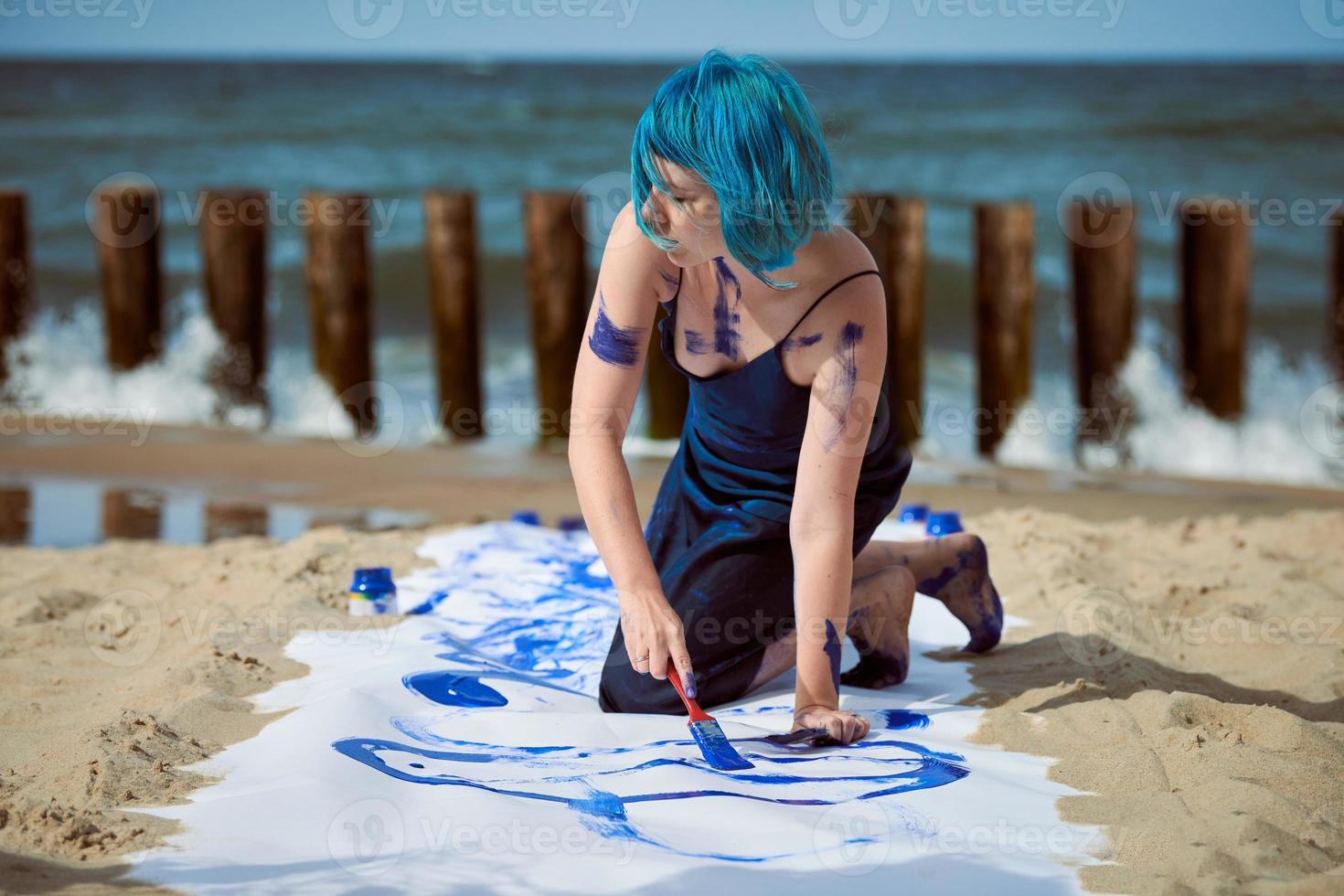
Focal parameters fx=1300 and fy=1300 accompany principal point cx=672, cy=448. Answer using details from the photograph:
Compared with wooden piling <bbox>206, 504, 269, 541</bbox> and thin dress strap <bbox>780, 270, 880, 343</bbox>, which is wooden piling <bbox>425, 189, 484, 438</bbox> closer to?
Result: wooden piling <bbox>206, 504, 269, 541</bbox>

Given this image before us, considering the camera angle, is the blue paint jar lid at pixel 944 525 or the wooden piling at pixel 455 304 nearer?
the blue paint jar lid at pixel 944 525

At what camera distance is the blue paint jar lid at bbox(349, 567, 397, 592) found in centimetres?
362

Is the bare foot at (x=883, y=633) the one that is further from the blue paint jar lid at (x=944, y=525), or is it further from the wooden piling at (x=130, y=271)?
the wooden piling at (x=130, y=271)

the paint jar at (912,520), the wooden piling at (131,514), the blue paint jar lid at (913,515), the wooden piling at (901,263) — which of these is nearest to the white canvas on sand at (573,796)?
the paint jar at (912,520)

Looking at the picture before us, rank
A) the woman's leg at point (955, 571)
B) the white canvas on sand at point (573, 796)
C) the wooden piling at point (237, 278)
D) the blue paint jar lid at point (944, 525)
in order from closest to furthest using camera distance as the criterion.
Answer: the white canvas on sand at point (573, 796) → the woman's leg at point (955, 571) → the blue paint jar lid at point (944, 525) → the wooden piling at point (237, 278)

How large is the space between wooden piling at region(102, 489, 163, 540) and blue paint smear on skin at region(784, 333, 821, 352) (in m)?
3.04

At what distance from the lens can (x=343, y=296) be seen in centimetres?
711

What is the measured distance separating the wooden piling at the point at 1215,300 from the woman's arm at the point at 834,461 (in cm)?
472

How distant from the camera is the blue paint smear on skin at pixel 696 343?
2.84 metres

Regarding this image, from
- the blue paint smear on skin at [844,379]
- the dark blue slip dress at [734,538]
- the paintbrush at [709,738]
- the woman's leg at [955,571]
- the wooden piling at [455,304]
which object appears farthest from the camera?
the wooden piling at [455,304]

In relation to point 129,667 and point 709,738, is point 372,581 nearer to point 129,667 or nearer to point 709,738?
point 129,667

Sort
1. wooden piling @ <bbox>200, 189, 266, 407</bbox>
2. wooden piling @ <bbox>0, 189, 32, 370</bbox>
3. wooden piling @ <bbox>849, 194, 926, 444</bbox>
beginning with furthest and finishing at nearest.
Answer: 1. wooden piling @ <bbox>0, 189, 32, 370</bbox>
2. wooden piling @ <bbox>200, 189, 266, 407</bbox>
3. wooden piling @ <bbox>849, 194, 926, 444</bbox>

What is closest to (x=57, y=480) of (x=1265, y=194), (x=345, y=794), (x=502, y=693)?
(x=502, y=693)

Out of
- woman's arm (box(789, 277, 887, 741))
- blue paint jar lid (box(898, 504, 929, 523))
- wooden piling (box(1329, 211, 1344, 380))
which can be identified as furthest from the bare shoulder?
wooden piling (box(1329, 211, 1344, 380))
